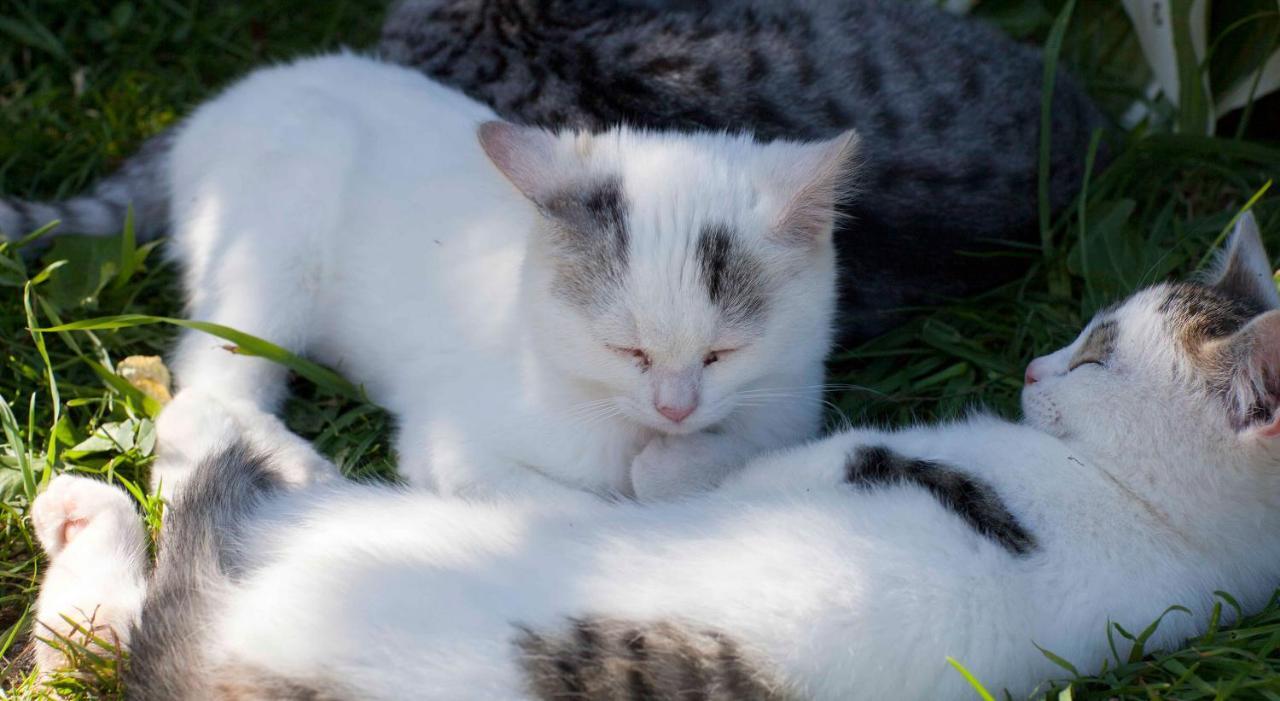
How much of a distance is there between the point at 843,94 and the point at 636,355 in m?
1.19

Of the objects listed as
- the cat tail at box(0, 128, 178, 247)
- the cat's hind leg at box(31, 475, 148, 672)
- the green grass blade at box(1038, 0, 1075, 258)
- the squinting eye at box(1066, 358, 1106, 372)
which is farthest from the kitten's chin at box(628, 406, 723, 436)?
the cat tail at box(0, 128, 178, 247)

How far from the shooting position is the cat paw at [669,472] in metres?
2.56

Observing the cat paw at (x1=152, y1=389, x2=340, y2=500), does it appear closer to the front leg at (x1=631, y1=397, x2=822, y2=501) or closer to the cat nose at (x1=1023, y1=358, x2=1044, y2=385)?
the front leg at (x1=631, y1=397, x2=822, y2=501)

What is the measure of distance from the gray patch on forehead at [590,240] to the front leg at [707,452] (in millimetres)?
401

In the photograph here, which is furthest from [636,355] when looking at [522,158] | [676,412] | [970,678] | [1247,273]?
[1247,273]

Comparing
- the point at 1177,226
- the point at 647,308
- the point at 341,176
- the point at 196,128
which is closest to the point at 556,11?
the point at 341,176

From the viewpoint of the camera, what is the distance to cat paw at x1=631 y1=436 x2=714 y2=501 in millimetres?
2559

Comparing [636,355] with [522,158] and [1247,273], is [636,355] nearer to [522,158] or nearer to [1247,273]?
[522,158]

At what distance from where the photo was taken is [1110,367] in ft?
8.15

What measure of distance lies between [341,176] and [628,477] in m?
1.19

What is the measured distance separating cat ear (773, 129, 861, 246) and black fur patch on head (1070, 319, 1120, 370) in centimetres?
64

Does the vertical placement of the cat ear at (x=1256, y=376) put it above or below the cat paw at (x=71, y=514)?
above

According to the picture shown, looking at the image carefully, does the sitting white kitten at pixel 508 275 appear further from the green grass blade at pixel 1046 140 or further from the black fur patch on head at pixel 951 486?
the green grass blade at pixel 1046 140

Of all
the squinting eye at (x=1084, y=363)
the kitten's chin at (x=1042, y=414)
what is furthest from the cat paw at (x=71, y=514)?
the squinting eye at (x=1084, y=363)
